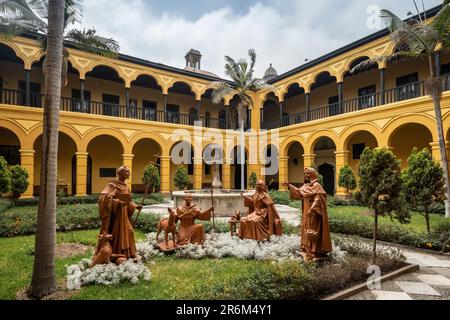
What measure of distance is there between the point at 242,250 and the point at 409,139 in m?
15.6

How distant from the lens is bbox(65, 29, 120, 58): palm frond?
12.7 metres

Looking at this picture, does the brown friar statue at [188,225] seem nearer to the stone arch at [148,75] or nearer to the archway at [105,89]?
the archway at [105,89]

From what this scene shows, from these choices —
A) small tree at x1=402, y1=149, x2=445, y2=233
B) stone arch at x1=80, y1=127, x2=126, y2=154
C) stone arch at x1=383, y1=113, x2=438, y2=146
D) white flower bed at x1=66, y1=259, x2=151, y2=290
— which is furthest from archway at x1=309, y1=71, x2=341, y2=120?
white flower bed at x1=66, y1=259, x2=151, y2=290

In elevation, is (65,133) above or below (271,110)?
below

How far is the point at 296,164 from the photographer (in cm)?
2455

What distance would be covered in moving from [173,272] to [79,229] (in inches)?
229

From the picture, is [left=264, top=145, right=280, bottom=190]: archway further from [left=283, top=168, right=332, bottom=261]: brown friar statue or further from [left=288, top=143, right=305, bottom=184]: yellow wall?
[left=283, top=168, right=332, bottom=261]: brown friar statue

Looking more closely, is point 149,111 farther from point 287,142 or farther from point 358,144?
A: point 358,144

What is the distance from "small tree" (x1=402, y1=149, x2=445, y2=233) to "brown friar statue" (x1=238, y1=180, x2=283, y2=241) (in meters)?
4.23

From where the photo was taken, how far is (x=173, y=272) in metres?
5.02

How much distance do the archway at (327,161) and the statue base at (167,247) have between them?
17545mm

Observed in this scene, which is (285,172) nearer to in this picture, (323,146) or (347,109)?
(323,146)

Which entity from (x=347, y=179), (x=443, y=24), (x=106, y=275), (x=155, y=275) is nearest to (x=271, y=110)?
(x=347, y=179)
